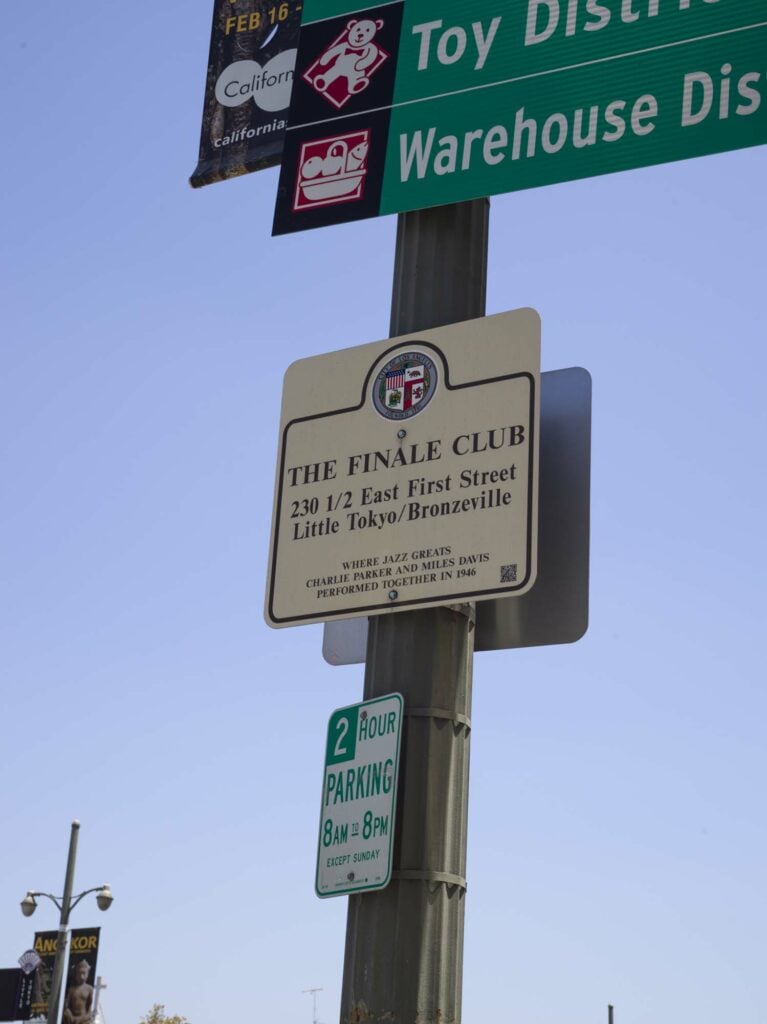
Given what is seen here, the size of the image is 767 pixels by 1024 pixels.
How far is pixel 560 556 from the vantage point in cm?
496

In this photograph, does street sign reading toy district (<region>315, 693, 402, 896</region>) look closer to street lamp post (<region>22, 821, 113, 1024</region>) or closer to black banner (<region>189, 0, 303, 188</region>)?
black banner (<region>189, 0, 303, 188</region>)

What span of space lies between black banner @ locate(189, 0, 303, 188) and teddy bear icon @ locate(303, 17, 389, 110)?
169cm

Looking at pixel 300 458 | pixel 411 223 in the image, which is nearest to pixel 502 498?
pixel 300 458

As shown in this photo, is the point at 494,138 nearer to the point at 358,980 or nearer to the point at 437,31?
the point at 437,31

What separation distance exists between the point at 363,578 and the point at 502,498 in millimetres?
577

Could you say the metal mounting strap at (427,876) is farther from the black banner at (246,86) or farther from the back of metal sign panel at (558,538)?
the black banner at (246,86)

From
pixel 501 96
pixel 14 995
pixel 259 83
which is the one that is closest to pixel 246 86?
pixel 259 83

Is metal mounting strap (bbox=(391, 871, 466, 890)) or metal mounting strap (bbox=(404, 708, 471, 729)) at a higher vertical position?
metal mounting strap (bbox=(404, 708, 471, 729))

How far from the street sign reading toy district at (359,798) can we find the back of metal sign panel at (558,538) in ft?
1.78

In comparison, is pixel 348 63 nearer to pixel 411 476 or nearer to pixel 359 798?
pixel 411 476

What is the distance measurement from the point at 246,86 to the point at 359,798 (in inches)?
179

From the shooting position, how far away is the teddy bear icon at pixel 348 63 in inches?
233

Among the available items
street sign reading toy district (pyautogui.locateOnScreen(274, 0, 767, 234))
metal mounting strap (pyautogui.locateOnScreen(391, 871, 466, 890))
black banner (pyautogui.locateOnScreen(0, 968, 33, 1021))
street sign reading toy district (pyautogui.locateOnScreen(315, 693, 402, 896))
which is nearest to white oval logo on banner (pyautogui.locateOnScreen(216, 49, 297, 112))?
street sign reading toy district (pyautogui.locateOnScreen(274, 0, 767, 234))

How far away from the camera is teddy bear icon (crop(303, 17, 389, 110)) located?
5926 millimetres
